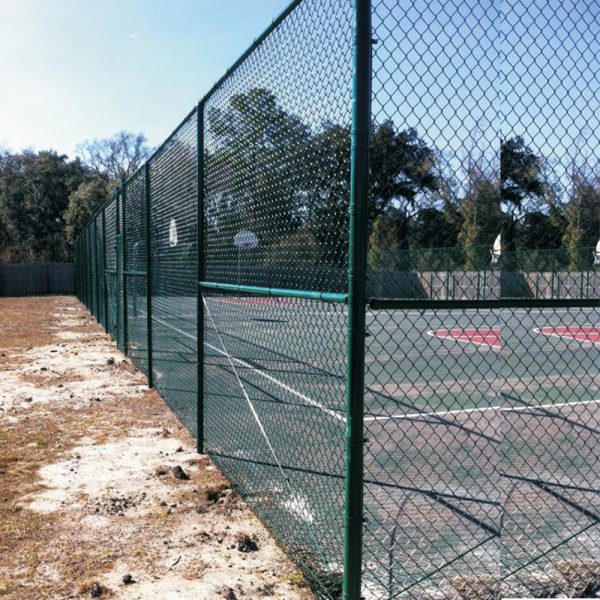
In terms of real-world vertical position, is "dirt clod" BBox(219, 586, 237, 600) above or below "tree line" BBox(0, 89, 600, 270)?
below

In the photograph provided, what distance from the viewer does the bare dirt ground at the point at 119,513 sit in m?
3.28

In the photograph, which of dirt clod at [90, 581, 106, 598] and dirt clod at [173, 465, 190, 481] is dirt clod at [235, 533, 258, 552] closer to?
dirt clod at [90, 581, 106, 598]

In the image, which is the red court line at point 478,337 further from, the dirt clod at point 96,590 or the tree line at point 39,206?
the tree line at point 39,206

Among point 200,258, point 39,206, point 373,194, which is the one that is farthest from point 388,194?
point 39,206

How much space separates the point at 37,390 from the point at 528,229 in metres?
→ 6.99

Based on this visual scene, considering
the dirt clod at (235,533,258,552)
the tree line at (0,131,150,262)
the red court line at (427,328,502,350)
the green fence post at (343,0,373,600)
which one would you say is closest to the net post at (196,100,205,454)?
the dirt clod at (235,533,258,552)

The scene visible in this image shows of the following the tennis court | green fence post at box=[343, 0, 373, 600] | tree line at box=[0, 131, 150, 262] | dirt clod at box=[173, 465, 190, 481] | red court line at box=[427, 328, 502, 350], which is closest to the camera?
green fence post at box=[343, 0, 373, 600]

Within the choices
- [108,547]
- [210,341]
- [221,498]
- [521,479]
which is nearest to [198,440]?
[221,498]

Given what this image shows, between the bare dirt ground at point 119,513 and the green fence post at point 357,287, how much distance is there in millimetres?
720

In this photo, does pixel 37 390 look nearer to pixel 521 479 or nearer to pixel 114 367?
pixel 114 367

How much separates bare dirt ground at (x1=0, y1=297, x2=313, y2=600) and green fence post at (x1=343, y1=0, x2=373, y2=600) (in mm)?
720

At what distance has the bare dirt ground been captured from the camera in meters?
3.28

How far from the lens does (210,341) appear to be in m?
11.4

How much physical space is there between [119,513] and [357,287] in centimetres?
273
